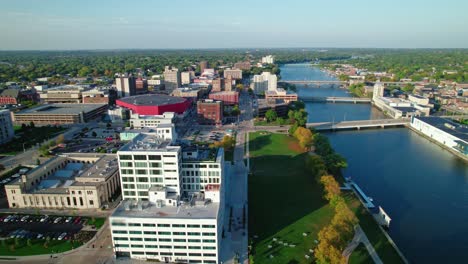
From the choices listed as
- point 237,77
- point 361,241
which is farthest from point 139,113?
point 237,77

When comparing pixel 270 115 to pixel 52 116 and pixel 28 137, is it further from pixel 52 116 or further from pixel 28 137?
pixel 52 116

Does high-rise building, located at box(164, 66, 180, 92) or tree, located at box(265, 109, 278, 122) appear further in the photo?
high-rise building, located at box(164, 66, 180, 92)

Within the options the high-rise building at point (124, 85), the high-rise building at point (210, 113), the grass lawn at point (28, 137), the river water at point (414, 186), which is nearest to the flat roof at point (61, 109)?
the grass lawn at point (28, 137)

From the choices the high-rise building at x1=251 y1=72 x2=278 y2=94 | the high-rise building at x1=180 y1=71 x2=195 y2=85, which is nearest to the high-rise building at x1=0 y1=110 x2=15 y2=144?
the high-rise building at x1=180 y1=71 x2=195 y2=85

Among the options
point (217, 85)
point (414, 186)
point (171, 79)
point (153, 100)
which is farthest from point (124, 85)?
point (414, 186)

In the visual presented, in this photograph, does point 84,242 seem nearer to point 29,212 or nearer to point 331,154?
point 29,212

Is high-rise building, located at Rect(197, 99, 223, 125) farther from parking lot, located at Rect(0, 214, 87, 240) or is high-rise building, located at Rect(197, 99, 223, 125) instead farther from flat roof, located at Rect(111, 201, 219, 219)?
flat roof, located at Rect(111, 201, 219, 219)
